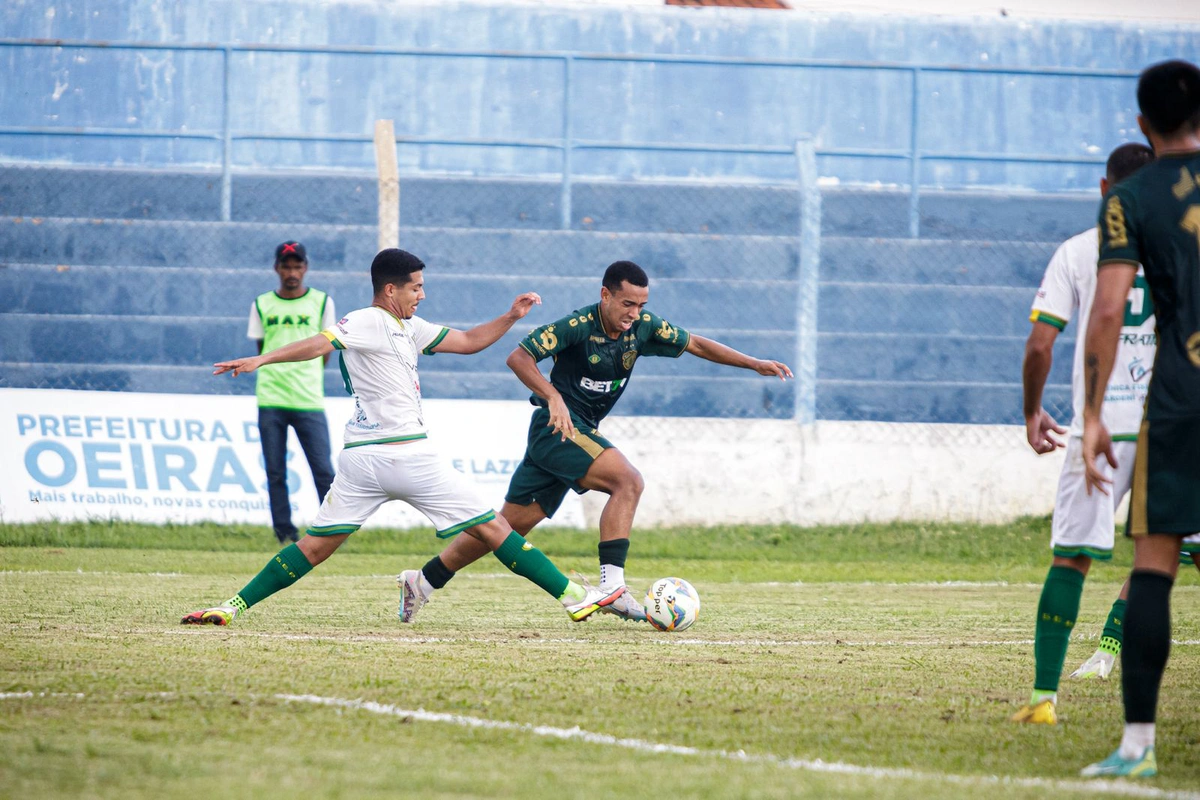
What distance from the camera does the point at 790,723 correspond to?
4.68 metres

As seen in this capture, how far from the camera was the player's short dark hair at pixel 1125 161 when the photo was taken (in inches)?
209

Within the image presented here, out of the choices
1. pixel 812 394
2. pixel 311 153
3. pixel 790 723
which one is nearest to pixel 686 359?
pixel 812 394

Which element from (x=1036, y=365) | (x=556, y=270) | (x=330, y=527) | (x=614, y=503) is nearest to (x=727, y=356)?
(x=614, y=503)

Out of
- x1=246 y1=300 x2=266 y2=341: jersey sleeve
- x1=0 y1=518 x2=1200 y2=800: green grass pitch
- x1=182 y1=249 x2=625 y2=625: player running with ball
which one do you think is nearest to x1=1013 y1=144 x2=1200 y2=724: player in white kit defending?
x1=0 y1=518 x2=1200 y2=800: green grass pitch

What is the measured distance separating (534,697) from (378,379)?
2.51 meters

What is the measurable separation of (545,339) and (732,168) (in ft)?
43.8

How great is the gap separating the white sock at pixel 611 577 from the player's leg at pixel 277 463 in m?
4.89

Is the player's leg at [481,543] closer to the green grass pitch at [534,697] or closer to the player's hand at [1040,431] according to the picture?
the green grass pitch at [534,697]

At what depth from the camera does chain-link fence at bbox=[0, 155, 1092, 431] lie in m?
15.0

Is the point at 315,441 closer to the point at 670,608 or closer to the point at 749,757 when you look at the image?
the point at 670,608

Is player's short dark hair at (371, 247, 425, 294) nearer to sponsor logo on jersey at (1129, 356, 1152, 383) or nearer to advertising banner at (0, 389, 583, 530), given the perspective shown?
sponsor logo on jersey at (1129, 356, 1152, 383)

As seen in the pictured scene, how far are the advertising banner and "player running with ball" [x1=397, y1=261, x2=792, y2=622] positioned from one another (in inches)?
189

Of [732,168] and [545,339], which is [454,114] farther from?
[545,339]

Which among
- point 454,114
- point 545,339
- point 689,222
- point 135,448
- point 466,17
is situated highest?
point 466,17
